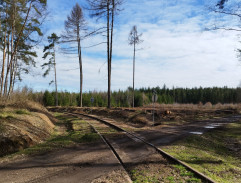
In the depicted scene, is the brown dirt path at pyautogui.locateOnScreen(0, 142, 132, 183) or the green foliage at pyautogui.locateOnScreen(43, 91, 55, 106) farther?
the green foliage at pyautogui.locateOnScreen(43, 91, 55, 106)

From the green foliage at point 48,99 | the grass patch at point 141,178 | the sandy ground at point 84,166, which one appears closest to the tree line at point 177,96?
the green foliage at point 48,99

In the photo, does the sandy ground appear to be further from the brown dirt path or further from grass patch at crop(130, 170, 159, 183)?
grass patch at crop(130, 170, 159, 183)

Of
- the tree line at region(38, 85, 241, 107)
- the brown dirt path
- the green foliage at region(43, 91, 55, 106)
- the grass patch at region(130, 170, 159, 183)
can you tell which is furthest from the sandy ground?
the tree line at region(38, 85, 241, 107)

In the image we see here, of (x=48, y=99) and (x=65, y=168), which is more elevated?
(x=48, y=99)

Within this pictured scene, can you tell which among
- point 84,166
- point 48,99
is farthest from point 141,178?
point 48,99

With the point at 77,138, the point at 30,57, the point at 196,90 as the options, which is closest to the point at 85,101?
the point at 30,57

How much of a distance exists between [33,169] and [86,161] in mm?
1559

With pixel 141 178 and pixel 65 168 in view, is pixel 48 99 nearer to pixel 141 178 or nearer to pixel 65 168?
pixel 65 168

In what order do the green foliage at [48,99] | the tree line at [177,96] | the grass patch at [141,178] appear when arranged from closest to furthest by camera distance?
the grass patch at [141,178] → the green foliage at [48,99] → the tree line at [177,96]

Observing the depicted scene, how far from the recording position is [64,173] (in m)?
4.96

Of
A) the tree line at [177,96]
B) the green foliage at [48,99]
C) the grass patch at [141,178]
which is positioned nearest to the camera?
the grass patch at [141,178]

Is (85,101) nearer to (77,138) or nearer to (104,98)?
(104,98)

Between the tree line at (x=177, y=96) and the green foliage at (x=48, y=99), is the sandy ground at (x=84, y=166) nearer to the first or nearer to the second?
the green foliage at (x=48, y=99)

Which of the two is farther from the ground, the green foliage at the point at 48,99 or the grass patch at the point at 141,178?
the green foliage at the point at 48,99
